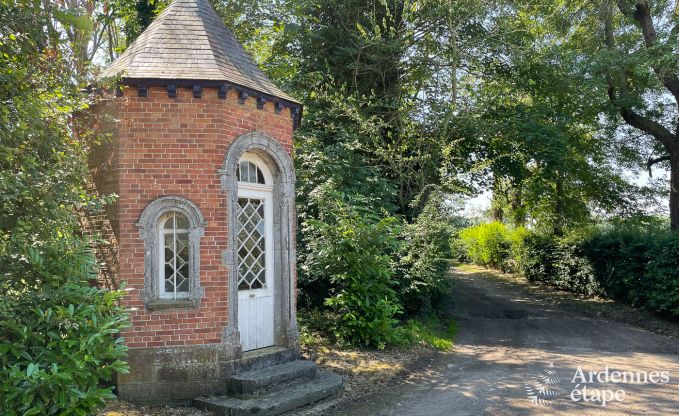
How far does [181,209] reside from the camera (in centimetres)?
730

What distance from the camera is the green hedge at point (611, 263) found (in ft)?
43.1

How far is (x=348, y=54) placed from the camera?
48.3ft

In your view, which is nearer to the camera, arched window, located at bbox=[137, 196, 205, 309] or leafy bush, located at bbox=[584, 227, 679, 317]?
arched window, located at bbox=[137, 196, 205, 309]

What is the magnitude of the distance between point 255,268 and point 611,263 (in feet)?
42.3

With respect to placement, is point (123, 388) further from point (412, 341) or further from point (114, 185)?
point (412, 341)

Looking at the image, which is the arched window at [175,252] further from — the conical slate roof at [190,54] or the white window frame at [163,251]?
the conical slate roof at [190,54]

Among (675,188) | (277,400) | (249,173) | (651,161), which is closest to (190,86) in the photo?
(249,173)

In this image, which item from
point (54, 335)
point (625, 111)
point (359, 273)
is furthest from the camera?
point (625, 111)

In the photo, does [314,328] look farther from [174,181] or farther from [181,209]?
[174,181]

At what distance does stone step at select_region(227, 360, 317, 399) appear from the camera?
22.8ft

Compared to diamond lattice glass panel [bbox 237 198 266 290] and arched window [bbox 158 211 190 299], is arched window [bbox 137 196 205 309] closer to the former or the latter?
arched window [bbox 158 211 190 299]

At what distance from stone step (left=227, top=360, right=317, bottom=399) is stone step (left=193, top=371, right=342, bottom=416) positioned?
0.36ft

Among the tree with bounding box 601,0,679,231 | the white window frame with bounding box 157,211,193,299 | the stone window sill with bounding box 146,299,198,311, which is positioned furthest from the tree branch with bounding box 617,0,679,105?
the stone window sill with bounding box 146,299,198,311

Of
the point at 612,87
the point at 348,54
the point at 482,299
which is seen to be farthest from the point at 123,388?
the point at 612,87
